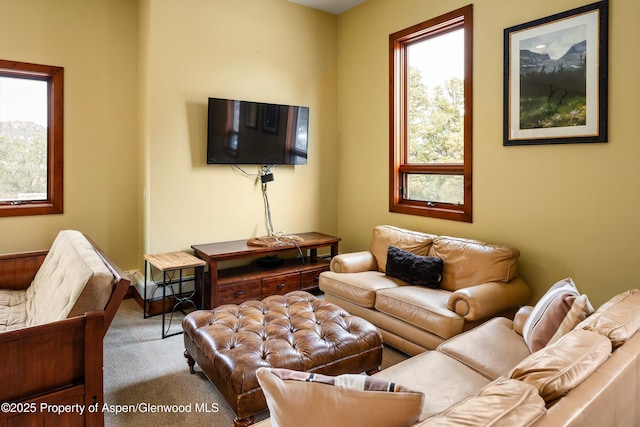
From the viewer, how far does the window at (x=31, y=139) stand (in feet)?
12.3

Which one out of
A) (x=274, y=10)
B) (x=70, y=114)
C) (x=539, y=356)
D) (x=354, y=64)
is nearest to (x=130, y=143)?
(x=70, y=114)

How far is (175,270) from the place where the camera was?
3803mm

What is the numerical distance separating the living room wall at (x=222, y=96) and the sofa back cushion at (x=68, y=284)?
3.82ft

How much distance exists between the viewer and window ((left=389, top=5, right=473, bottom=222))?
371 centimetres

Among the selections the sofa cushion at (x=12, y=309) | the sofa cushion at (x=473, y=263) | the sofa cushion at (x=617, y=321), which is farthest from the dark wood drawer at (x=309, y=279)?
the sofa cushion at (x=617, y=321)

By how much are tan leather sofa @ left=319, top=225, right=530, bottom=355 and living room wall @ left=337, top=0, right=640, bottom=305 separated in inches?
12.8

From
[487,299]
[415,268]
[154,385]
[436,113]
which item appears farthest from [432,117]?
[154,385]

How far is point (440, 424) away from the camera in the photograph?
0.97 meters

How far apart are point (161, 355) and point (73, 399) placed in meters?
1.27

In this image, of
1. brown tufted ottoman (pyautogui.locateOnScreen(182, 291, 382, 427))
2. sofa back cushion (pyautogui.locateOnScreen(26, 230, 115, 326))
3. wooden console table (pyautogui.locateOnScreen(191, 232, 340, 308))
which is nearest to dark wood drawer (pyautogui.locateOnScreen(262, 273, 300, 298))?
wooden console table (pyautogui.locateOnScreen(191, 232, 340, 308))

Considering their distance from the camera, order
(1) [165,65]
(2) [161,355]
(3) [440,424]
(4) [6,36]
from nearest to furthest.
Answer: (3) [440,424], (2) [161,355], (4) [6,36], (1) [165,65]

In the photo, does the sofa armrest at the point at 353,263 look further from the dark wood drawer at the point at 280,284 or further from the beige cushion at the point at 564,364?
the beige cushion at the point at 564,364

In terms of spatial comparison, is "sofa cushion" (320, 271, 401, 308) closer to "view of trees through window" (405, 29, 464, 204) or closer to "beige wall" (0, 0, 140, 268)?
"view of trees through window" (405, 29, 464, 204)

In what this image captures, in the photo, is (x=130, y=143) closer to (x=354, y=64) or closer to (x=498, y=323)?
(x=354, y=64)
